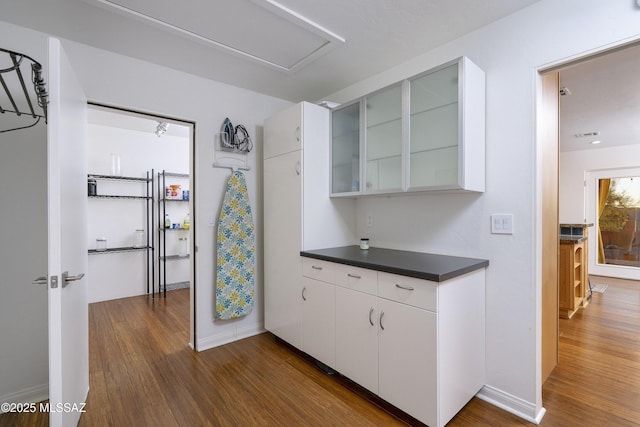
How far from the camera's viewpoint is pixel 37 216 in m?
1.96

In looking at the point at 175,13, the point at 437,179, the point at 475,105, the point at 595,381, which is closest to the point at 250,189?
the point at 175,13

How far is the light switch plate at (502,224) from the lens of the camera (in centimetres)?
182

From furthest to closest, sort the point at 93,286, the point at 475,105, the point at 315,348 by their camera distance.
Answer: the point at 93,286
the point at 315,348
the point at 475,105

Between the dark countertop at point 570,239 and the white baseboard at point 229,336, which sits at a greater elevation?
the dark countertop at point 570,239

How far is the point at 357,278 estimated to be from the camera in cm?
196

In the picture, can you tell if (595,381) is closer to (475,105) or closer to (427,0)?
(475,105)

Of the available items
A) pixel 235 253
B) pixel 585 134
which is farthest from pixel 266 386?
pixel 585 134

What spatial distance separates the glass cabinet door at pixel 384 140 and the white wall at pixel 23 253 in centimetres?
233

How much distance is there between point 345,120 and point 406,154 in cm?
82

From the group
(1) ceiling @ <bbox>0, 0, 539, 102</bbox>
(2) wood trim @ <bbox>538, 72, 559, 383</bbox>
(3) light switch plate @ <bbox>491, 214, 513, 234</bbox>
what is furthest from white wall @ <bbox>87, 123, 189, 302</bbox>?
(2) wood trim @ <bbox>538, 72, 559, 383</bbox>

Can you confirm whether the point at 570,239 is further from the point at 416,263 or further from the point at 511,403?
the point at 416,263

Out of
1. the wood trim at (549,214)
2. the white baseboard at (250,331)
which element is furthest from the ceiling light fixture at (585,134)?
the white baseboard at (250,331)

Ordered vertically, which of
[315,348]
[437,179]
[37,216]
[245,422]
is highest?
[437,179]

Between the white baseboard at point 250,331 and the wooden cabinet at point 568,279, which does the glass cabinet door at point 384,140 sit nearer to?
the white baseboard at point 250,331
